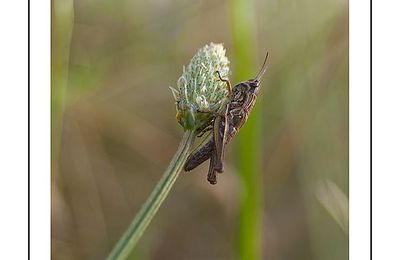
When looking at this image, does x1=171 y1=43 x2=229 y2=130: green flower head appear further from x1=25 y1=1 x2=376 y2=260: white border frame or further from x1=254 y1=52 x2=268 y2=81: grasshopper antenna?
x1=25 y1=1 x2=376 y2=260: white border frame

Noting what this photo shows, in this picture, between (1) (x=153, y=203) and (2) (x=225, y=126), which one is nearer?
(1) (x=153, y=203)

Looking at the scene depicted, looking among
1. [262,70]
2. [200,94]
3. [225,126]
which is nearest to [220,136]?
[225,126]

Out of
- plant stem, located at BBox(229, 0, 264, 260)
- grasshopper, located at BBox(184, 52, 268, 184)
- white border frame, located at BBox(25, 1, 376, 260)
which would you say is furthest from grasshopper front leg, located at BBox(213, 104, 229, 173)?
white border frame, located at BBox(25, 1, 376, 260)

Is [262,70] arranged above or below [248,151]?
above
